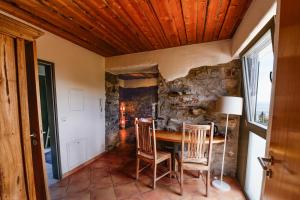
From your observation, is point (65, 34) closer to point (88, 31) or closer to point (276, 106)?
point (88, 31)

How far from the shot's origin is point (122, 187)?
2.10 meters

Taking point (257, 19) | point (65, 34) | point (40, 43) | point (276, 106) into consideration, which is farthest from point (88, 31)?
point (276, 106)

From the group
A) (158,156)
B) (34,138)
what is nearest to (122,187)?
(158,156)

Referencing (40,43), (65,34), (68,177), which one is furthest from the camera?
(68,177)

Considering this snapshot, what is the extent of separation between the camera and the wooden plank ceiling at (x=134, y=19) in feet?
4.75

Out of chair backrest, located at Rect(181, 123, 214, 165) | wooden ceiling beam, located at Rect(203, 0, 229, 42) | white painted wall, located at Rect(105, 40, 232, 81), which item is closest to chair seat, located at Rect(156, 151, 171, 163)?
chair backrest, located at Rect(181, 123, 214, 165)

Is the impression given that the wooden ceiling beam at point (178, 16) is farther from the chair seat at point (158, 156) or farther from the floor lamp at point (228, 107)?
the chair seat at point (158, 156)

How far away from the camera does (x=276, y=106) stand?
2.68 ft

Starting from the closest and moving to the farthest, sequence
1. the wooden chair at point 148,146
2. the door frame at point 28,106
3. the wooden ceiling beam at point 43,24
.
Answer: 1. the door frame at point 28,106
2. the wooden ceiling beam at point 43,24
3. the wooden chair at point 148,146

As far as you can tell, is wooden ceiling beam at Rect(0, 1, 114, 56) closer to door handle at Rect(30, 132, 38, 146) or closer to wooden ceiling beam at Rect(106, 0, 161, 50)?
wooden ceiling beam at Rect(106, 0, 161, 50)

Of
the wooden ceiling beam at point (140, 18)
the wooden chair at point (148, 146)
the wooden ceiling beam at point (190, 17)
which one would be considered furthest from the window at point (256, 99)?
the wooden ceiling beam at point (140, 18)

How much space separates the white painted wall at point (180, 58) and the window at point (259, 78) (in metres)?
0.47

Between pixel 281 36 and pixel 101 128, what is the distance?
3.46m

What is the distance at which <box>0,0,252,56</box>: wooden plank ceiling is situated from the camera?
145cm
